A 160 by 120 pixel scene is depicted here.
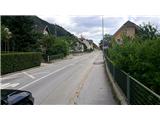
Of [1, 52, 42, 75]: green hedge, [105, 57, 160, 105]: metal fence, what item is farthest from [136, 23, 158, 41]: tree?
[1, 52, 42, 75]: green hedge

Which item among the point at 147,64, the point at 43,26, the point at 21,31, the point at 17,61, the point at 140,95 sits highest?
the point at 43,26

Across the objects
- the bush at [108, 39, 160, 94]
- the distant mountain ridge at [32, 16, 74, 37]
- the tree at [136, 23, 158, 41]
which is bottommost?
the bush at [108, 39, 160, 94]

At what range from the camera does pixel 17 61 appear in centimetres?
3322

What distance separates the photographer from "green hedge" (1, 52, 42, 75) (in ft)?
97.8

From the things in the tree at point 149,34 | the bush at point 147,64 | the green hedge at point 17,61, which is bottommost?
the green hedge at point 17,61

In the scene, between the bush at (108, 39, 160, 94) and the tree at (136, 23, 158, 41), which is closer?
the bush at (108, 39, 160, 94)

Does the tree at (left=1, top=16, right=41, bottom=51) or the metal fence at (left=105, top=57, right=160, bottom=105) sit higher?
the tree at (left=1, top=16, right=41, bottom=51)

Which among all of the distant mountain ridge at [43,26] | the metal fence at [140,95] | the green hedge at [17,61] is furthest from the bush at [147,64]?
the distant mountain ridge at [43,26]

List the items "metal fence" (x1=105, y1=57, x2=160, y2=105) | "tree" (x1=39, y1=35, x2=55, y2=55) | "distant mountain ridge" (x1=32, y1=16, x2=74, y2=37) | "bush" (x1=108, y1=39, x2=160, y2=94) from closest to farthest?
1. "metal fence" (x1=105, y1=57, x2=160, y2=105)
2. "bush" (x1=108, y1=39, x2=160, y2=94)
3. "tree" (x1=39, y1=35, x2=55, y2=55)
4. "distant mountain ridge" (x1=32, y1=16, x2=74, y2=37)

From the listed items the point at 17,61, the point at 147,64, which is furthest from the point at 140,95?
the point at 17,61

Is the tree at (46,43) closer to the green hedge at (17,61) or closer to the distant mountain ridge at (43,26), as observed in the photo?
the distant mountain ridge at (43,26)

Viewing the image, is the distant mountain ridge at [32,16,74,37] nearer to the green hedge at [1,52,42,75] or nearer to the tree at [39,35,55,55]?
the tree at [39,35,55,55]

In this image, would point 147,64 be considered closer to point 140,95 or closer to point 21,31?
point 140,95

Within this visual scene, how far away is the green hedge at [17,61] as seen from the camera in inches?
1173
